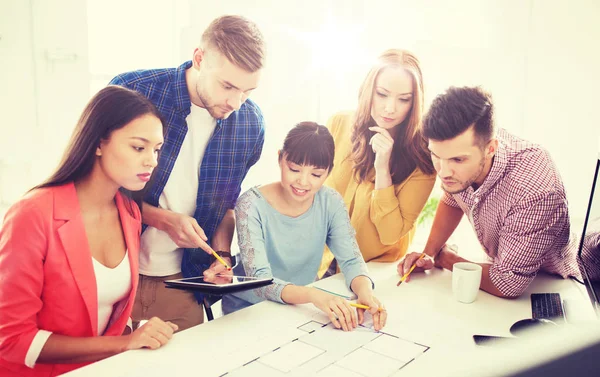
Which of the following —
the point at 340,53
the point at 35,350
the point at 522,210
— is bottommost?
the point at 35,350

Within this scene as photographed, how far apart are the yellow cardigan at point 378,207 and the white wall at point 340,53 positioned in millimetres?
1188

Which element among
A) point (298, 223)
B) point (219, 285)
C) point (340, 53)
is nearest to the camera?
point (219, 285)

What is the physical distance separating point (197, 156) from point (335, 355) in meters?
0.85

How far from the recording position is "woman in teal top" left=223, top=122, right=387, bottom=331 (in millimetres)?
1405

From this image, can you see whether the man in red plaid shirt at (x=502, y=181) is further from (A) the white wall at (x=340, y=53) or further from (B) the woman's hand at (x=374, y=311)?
(A) the white wall at (x=340, y=53)

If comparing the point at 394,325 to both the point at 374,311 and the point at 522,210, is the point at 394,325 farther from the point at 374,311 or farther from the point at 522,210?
the point at 522,210

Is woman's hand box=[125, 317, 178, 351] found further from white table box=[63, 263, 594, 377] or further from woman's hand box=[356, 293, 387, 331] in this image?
woman's hand box=[356, 293, 387, 331]

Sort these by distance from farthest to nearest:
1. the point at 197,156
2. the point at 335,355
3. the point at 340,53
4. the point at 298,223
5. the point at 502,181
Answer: the point at 340,53 < the point at 197,156 < the point at 298,223 < the point at 502,181 < the point at 335,355

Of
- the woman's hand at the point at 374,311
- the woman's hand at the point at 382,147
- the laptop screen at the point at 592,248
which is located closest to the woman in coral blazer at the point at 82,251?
the woman's hand at the point at 374,311

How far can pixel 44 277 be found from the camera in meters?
1.11

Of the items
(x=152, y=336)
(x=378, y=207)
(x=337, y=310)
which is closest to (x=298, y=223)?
(x=378, y=207)

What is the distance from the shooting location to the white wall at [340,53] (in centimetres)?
283

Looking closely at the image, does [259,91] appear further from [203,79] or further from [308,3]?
[203,79]

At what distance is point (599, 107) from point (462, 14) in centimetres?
96
